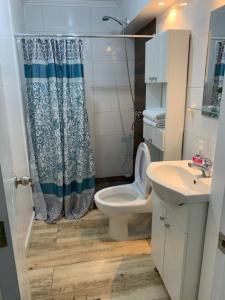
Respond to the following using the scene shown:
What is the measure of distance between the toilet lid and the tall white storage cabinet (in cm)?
14

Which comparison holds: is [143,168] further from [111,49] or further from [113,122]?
[111,49]

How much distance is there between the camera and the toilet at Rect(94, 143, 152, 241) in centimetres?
205

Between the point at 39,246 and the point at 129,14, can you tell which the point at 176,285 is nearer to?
the point at 39,246

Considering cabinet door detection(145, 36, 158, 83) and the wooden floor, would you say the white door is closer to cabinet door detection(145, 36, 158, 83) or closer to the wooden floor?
the wooden floor

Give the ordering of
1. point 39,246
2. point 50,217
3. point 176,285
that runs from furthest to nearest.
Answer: point 50,217 → point 39,246 → point 176,285

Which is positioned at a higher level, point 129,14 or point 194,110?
point 129,14

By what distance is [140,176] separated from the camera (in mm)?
2365

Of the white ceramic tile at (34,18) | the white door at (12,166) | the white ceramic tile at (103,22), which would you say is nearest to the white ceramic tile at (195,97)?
the white door at (12,166)

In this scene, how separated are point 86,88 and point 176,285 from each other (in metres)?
2.03

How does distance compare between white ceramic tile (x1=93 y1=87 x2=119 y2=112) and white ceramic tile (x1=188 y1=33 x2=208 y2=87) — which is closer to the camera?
white ceramic tile (x1=188 y1=33 x2=208 y2=87)

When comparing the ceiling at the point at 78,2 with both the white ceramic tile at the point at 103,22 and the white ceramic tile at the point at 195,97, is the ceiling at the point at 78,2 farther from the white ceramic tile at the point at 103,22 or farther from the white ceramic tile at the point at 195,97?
the white ceramic tile at the point at 195,97

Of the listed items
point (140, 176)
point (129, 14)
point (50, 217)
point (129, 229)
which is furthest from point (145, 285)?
point (129, 14)

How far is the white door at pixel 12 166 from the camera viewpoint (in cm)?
78

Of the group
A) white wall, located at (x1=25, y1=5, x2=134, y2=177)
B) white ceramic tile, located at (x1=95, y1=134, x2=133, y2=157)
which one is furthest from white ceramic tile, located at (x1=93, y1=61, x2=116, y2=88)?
white ceramic tile, located at (x1=95, y1=134, x2=133, y2=157)
